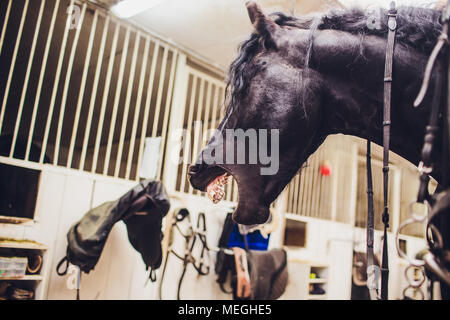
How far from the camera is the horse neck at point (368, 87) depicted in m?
0.72

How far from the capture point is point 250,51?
85 centimetres

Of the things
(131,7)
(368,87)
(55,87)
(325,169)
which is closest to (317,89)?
(368,87)

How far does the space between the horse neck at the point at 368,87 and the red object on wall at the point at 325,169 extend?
3881 millimetres

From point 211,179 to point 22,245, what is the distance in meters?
1.66

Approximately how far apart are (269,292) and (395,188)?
327 cm

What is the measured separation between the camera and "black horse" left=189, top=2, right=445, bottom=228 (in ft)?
2.41

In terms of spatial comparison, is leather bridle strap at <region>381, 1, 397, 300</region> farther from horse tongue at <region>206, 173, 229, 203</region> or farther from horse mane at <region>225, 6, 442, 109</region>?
horse tongue at <region>206, 173, 229, 203</region>

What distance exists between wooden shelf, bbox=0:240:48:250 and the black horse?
162cm

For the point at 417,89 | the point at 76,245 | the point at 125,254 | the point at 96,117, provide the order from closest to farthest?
the point at 417,89 → the point at 76,245 → the point at 125,254 → the point at 96,117

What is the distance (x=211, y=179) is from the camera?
33.4 inches

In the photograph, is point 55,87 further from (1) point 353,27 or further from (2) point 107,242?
(1) point 353,27

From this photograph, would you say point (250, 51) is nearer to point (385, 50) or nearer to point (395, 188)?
point (385, 50)
